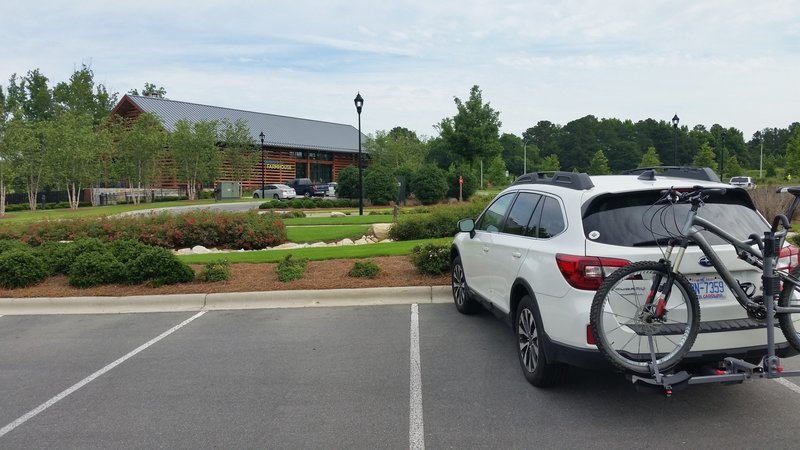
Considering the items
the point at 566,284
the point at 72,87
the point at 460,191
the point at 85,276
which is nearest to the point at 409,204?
the point at 460,191

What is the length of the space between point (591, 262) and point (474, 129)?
123 ft

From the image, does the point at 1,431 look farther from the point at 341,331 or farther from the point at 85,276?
the point at 85,276

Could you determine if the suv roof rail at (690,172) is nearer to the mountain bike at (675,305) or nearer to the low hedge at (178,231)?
the mountain bike at (675,305)

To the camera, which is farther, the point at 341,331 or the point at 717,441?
the point at 341,331

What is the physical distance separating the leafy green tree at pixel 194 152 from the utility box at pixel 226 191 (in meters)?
1.38

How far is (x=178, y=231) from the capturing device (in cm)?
1446

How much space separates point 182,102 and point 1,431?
2395 inches

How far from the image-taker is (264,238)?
14.8 meters

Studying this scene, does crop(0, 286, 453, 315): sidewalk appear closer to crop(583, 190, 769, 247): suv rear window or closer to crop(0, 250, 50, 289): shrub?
crop(0, 250, 50, 289): shrub

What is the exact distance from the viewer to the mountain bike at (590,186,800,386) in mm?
3822

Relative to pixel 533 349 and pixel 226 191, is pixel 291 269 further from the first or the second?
pixel 226 191

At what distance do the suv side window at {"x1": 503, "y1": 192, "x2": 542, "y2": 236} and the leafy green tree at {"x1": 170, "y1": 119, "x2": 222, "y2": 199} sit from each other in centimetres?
4284

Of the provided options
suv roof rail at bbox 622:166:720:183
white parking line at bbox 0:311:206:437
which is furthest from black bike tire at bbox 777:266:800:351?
white parking line at bbox 0:311:206:437

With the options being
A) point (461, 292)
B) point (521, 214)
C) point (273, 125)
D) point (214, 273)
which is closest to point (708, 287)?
point (521, 214)
